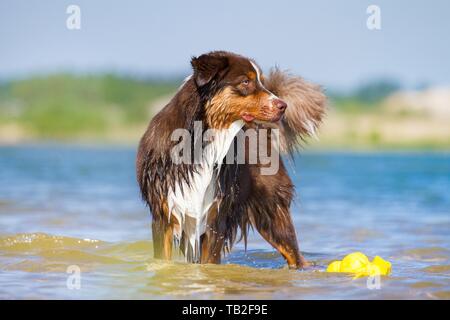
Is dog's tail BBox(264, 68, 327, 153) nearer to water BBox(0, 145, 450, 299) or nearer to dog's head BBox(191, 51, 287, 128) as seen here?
water BBox(0, 145, 450, 299)

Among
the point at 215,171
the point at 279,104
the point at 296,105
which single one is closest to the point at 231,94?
the point at 279,104

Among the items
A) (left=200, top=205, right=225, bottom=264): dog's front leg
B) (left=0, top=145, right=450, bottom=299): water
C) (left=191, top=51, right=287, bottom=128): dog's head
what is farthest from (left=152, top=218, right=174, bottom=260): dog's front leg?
(left=191, top=51, right=287, bottom=128): dog's head

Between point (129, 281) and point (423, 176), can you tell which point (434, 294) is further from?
point (423, 176)

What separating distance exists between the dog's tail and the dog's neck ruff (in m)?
1.17

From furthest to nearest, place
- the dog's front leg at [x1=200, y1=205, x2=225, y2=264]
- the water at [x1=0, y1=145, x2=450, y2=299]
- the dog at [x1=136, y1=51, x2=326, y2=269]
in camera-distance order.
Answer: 1. the dog's front leg at [x1=200, y1=205, x2=225, y2=264]
2. the dog at [x1=136, y1=51, x2=326, y2=269]
3. the water at [x1=0, y1=145, x2=450, y2=299]

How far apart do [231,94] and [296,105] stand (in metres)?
1.50

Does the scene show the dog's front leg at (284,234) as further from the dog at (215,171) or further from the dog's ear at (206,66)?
the dog's ear at (206,66)

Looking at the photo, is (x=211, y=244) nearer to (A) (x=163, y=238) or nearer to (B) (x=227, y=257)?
(A) (x=163, y=238)

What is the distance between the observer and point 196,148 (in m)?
8.07

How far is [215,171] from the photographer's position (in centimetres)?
827

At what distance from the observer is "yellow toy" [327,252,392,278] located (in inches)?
316

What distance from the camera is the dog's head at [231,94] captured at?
792 cm

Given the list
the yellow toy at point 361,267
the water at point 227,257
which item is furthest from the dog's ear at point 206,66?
the yellow toy at point 361,267

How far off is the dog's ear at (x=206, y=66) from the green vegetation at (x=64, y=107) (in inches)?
1780
